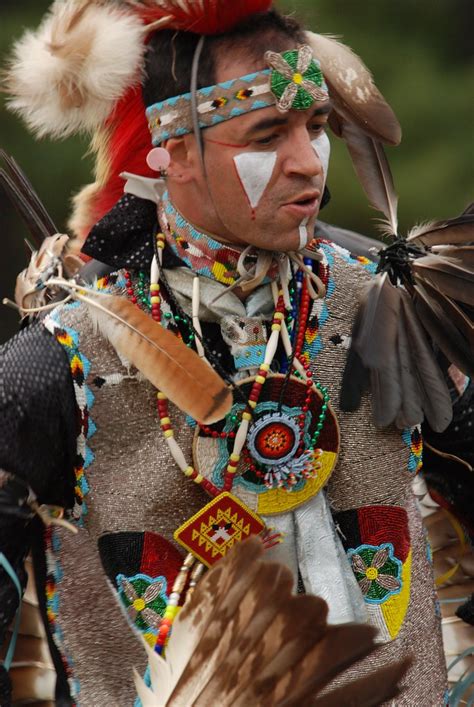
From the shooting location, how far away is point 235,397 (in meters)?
2.45

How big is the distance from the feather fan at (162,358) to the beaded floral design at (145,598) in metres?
0.36

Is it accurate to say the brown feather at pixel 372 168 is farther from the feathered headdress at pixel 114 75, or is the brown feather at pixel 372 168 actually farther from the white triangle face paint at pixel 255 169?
the white triangle face paint at pixel 255 169

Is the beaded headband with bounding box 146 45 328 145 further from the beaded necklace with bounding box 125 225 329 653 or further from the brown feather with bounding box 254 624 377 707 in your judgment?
the brown feather with bounding box 254 624 377 707

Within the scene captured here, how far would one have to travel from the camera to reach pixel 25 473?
2.36m

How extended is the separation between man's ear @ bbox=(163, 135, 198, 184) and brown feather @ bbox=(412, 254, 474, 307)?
45cm

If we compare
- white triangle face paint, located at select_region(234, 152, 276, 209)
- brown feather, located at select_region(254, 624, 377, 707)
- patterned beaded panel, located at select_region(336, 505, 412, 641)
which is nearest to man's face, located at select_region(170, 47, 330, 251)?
white triangle face paint, located at select_region(234, 152, 276, 209)

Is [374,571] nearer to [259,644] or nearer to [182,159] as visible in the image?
[259,644]

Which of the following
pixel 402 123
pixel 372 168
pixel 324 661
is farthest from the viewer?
pixel 402 123

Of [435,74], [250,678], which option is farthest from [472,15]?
[250,678]

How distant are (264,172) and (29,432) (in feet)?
1.99

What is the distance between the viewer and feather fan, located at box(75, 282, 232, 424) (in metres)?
2.28

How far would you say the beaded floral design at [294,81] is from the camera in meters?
2.35

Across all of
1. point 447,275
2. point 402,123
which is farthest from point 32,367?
point 402,123

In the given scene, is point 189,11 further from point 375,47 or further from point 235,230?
point 375,47
